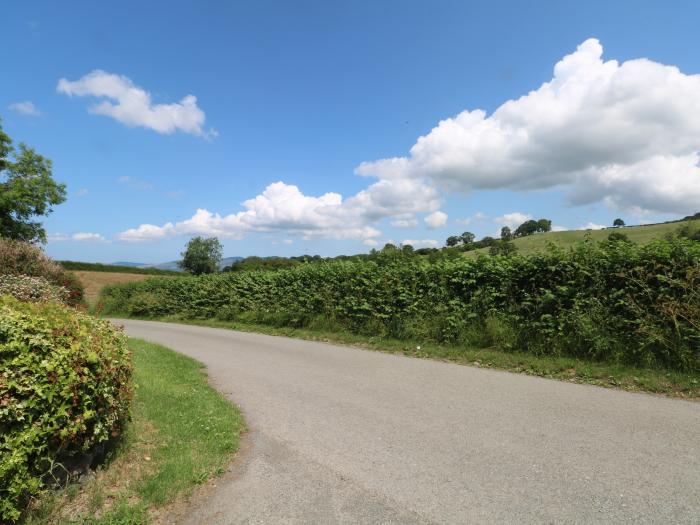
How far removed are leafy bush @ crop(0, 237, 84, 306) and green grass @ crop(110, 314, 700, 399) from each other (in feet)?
25.4

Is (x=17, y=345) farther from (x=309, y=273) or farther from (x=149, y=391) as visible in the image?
(x=309, y=273)

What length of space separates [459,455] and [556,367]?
171 inches

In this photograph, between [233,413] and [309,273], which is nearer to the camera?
[233,413]

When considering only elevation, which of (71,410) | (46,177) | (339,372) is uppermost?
(46,177)

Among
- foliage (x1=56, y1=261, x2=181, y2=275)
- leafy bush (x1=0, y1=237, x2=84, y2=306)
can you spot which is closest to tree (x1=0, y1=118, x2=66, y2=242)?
leafy bush (x1=0, y1=237, x2=84, y2=306)

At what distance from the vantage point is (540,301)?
905 centimetres

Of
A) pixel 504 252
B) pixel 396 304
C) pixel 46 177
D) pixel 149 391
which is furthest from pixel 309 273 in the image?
pixel 46 177

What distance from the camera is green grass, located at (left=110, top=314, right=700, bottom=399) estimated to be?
6277mm

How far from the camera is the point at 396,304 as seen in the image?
12.1 m

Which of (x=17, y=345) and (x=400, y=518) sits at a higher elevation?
(x=17, y=345)

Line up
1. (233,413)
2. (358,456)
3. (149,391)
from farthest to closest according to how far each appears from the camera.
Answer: (149,391)
(233,413)
(358,456)

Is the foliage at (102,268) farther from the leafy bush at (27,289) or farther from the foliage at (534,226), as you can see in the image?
the leafy bush at (27,289)

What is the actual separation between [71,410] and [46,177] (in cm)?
3574

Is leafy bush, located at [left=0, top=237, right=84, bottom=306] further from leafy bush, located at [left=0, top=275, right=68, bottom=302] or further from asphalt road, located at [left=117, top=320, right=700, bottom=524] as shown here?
asphalt road, located at [left=117, top=320, right=700, bottom=524]
